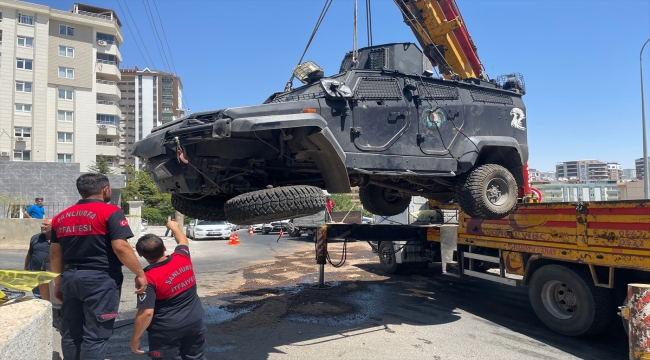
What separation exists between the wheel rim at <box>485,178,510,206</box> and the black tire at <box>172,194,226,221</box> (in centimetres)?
357

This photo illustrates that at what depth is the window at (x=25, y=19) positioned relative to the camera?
42.2 meters

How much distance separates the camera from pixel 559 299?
6262mm

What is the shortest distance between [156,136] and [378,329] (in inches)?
148

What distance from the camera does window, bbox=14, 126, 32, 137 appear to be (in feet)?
136

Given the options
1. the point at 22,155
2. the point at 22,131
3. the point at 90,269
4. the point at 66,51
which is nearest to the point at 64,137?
the point at 22,131

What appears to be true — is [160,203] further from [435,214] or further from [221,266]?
[435,214]

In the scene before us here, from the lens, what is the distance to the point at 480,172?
6.11 m

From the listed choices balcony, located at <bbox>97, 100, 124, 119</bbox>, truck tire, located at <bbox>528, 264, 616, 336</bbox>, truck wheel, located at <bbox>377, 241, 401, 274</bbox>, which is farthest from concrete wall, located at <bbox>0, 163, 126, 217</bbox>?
truck tire, located at <bbox>528, 264, 616, 336</bbox>

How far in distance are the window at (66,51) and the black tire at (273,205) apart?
154 ft

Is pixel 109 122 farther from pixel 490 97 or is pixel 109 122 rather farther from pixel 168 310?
pixel 168 310

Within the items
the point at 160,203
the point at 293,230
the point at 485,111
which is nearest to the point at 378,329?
the point at 485,111

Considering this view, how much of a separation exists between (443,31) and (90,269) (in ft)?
25.1

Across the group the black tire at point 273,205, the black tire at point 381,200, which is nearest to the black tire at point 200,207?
the black tire at point 273,205

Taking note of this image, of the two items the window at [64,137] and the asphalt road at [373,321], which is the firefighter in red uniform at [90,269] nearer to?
the asphalt road at [373,321]
